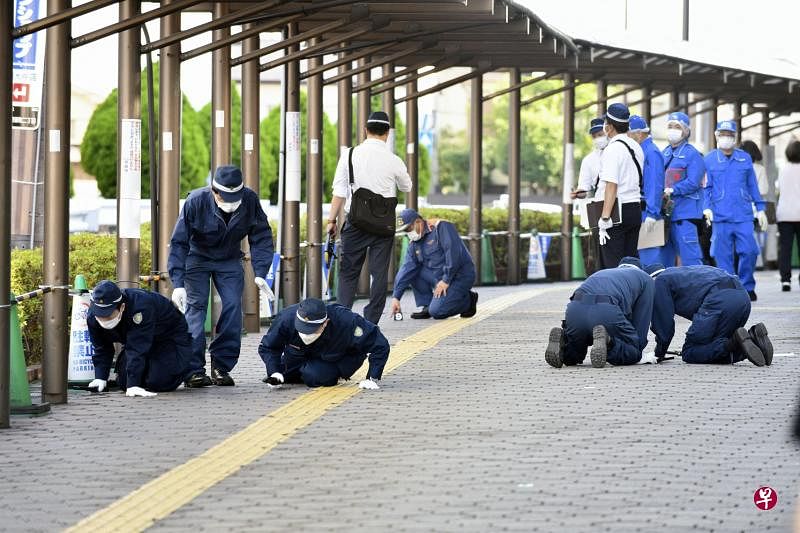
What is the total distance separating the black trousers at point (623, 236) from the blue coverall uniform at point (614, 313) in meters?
2.52

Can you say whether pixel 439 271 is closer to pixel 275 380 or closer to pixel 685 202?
pixel 685 202

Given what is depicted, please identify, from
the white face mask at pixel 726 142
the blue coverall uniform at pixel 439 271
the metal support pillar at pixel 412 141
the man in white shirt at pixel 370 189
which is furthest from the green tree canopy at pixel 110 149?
the man in white shirt at pixel 370 189

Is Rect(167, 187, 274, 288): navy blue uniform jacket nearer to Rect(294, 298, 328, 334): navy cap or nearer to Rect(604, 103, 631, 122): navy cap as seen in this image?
Rect(294, 298, 328, 334): navy cap

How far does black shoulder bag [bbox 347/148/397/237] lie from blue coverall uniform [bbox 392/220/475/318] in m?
3.13

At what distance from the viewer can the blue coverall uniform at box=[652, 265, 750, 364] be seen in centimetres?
1298

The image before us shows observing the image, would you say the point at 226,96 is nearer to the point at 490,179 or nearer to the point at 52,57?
the point at 52,57

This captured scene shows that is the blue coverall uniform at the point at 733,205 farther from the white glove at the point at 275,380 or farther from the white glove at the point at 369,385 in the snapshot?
the white glove at the point at 275,380

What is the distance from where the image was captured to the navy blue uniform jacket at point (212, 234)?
12.0 m

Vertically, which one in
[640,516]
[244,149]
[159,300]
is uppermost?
[244,149]

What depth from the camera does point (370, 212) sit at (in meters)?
Result: 14.7

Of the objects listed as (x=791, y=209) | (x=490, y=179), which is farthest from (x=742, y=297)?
(x=490, y=179)

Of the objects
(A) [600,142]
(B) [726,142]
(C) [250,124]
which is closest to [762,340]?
(A) [600,142]

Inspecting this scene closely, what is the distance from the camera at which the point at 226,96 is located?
54.2 feet

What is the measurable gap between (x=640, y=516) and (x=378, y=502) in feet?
3.67
